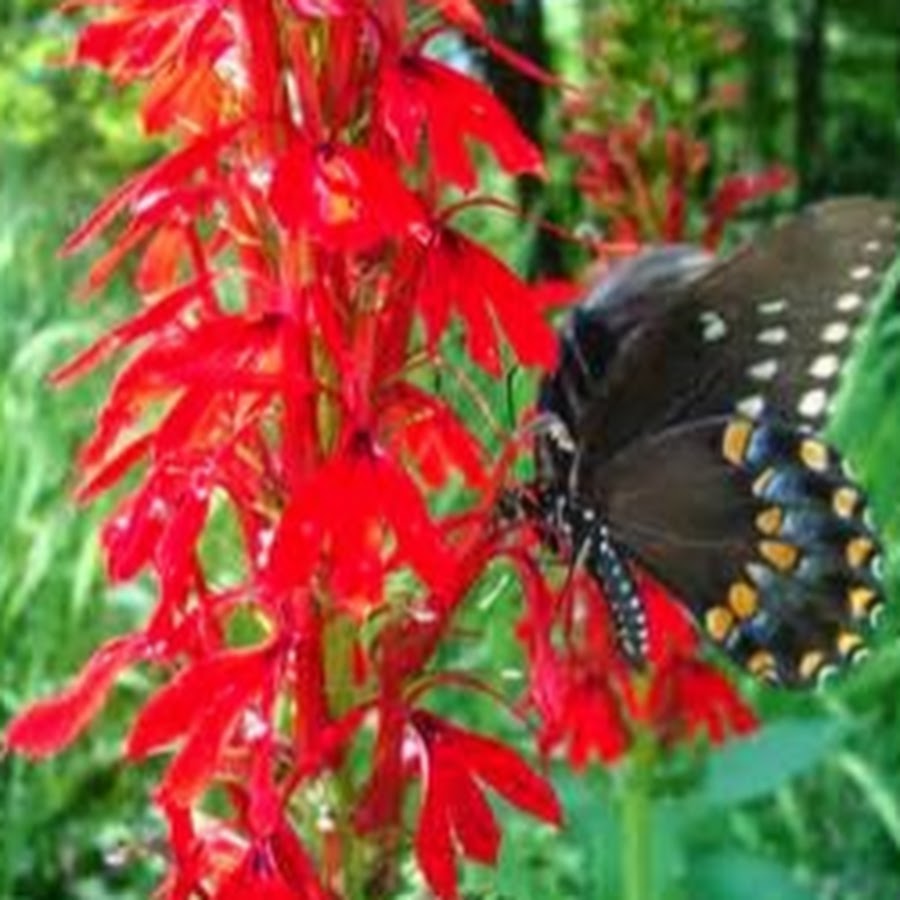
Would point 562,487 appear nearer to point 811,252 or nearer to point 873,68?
point 811,252

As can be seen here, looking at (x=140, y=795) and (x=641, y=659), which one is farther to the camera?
(x=140, y=795)

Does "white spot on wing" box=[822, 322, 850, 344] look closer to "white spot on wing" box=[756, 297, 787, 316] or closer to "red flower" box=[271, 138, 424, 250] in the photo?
"white spot on wing" box=[756, 297, 787, 316]

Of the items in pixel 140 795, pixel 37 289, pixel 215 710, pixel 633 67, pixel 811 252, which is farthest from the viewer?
pixel 37 289

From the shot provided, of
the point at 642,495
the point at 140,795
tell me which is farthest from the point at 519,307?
the point at 140,795

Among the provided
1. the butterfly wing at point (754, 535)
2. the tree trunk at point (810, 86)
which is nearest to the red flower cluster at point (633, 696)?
the butterfly wing at point (754, 535)

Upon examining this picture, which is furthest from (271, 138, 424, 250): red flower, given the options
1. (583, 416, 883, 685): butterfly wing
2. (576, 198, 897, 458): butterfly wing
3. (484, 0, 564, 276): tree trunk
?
(484, 0, 564, 276): tree trunk
